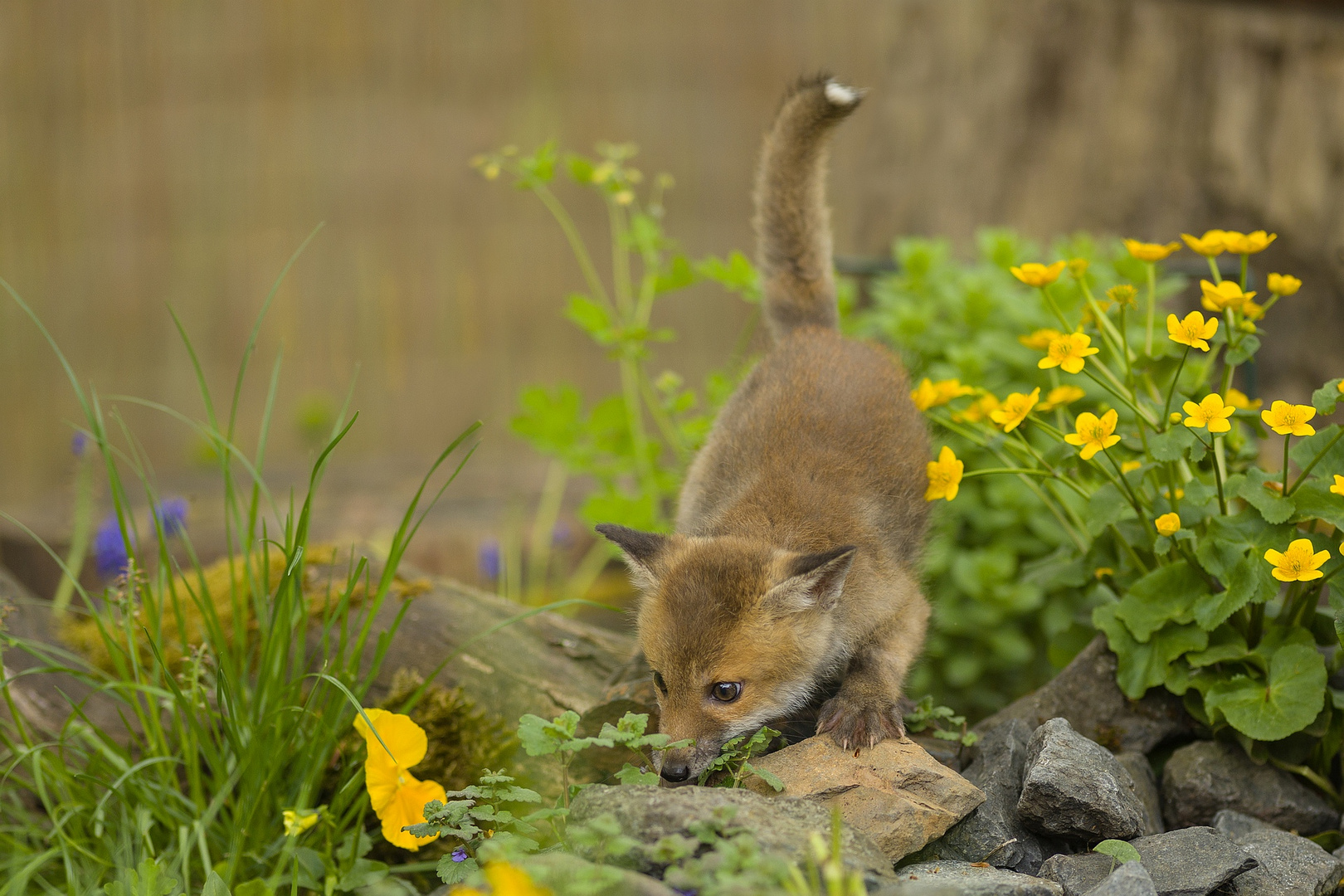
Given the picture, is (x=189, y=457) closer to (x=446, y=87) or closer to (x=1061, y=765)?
(x=446, y=87)

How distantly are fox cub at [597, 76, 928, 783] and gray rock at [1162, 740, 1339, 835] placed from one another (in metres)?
0.82

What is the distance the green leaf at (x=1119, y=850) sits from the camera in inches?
105

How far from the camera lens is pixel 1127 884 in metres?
2.35

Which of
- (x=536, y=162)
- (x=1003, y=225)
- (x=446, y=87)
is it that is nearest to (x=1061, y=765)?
(x=536, y=162)

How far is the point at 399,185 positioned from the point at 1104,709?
5.42 metres

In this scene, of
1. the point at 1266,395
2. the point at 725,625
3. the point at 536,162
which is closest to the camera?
the point at 725,625

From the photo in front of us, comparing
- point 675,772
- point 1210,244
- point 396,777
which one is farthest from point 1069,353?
point 396,777

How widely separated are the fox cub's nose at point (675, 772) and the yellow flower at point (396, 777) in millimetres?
573

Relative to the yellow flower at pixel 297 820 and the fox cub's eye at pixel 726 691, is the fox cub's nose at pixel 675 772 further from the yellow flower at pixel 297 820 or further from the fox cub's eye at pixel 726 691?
the yellow flower at pixel 297 820

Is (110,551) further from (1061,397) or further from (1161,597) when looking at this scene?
(1161,597)

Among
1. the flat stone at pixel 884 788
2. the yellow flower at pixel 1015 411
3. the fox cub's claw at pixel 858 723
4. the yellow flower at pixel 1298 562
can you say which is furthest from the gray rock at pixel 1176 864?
the yellow flower at pixel 1015 411

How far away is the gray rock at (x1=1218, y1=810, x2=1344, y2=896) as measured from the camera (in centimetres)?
264

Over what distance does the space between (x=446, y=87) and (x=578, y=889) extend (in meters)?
6.20

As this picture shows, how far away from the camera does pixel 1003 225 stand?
21.8ft
